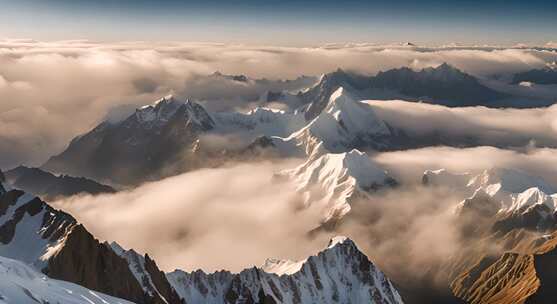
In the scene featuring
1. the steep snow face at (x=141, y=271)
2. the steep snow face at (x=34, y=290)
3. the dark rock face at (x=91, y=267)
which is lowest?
the steep snow face at (x=141, y=271)

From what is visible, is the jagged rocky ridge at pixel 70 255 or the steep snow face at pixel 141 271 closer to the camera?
the jagged rocky ridge at pixel 70 255

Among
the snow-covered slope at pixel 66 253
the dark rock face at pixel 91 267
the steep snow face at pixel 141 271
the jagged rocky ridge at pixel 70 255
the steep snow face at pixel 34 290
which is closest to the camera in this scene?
the steep snow face at pixel 34 290

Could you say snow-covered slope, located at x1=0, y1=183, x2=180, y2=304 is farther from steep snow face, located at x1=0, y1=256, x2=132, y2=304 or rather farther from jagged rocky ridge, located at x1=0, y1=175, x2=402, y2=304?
steep snow face, located at x1=0, y1=256, x2=132, y2=304

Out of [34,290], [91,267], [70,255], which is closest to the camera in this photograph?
[34,290]

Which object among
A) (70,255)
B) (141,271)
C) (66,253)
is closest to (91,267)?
(70,255)

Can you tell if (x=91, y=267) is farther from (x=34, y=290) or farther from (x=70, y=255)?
(x=34, y=290)

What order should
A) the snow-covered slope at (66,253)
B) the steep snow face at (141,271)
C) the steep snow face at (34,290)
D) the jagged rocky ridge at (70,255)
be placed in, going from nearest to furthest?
the steep snow face at (34,290) < the jagged rocky ridge at (70,255) < the snow-covered slope at (66,253) < the steep snow face at (141,271)

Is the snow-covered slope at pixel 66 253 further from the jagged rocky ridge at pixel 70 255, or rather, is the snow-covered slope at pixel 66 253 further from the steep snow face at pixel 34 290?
the steep snow face at pixel 34 290

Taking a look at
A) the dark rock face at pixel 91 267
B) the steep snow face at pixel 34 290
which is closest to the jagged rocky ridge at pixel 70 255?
the dark rock face at pixel 91 267
